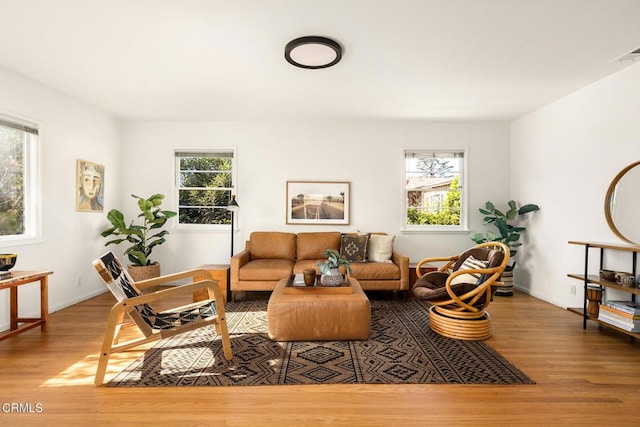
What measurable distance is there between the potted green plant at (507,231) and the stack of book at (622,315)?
146cm

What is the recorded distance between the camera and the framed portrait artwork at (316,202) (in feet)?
18.0

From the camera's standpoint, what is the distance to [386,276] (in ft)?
14.8

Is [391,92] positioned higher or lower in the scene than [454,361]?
higher

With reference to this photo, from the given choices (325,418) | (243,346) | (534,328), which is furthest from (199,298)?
(534,328)

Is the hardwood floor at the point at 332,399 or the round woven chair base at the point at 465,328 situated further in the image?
the round woven chair base at the point at 465,328

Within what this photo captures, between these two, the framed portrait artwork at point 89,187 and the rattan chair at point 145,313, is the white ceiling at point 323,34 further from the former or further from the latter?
Answer: the rattan chair at point 145,313

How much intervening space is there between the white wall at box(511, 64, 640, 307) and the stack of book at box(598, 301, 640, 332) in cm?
50

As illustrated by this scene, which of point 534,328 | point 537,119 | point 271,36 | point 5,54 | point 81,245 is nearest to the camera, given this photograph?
point 271,36

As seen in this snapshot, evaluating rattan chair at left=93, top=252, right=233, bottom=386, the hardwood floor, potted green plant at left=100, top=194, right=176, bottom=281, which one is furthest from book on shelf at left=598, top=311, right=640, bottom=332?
potted green plant at left=100, top=194, right=176, bottom=281

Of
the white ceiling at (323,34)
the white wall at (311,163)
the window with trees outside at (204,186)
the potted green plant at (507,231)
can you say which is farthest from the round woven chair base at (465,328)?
the window with trees outside at (204,186)

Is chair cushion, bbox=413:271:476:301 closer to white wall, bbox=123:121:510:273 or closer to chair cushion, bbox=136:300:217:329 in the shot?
white wall, bbox=123:121:510:273

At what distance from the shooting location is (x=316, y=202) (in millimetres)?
5484

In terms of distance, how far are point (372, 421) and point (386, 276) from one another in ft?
8.80

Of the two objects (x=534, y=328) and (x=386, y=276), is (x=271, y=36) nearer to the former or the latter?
(x=386, y=276)
